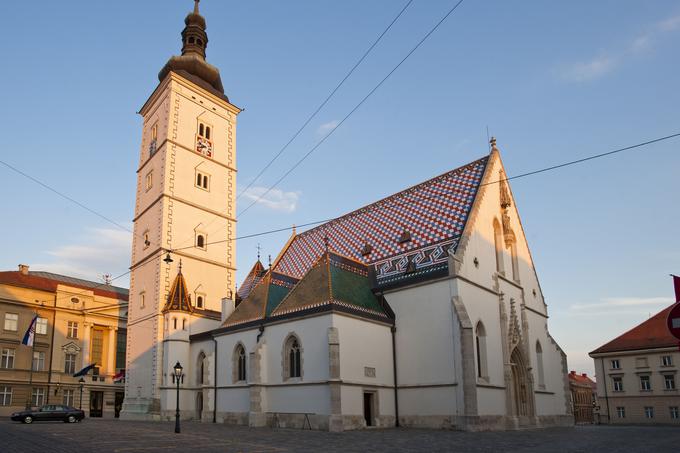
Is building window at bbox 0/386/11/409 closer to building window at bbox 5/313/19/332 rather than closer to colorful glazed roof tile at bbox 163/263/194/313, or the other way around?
building window at bbox 5/313/19/332

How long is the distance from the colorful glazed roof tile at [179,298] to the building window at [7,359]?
56.9 ft

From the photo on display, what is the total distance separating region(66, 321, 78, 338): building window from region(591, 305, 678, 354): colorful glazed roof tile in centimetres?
5116

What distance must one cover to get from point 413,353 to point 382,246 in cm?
701

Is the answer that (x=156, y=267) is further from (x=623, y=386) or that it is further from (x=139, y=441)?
(x=623, y=386)

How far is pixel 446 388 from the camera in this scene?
24.6m

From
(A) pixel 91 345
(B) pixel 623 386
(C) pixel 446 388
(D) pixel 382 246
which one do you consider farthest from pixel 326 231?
(B) pixel 623 386

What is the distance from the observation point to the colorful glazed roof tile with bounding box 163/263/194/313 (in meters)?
35.2

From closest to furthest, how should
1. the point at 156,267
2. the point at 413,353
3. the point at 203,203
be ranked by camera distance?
the point at 413,353 → the point at 156,267 → the point at 203,203

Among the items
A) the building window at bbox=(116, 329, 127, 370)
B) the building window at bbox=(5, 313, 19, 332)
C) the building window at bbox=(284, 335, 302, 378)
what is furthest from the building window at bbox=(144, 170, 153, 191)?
the building window at bbox=(284, 335, 302, 378)

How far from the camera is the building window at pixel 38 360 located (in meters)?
44.6

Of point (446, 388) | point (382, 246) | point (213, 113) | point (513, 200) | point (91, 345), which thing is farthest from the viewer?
point (91, 345)

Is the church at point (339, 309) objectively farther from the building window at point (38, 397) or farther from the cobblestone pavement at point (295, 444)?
the building window at point (38, 397)

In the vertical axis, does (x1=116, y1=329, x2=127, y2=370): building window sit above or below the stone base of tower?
above

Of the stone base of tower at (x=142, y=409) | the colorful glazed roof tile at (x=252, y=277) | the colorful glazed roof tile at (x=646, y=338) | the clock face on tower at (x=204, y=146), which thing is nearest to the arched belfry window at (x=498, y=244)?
the colorful glazed roof tile at (x=252, y=277)
